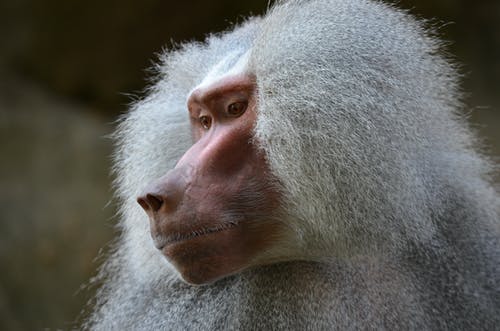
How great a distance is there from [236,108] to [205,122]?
0.22m

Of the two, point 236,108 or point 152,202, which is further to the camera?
point 236,108

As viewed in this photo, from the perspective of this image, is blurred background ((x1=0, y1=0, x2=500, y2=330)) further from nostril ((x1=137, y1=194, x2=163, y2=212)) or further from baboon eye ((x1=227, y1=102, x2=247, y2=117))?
nostril ((x1=137, y1=194, x2=163, y2=212))

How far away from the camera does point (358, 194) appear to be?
2.37 metres

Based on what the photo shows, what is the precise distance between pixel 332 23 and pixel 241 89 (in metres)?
0.41

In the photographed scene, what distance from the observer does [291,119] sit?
2383 millimetres

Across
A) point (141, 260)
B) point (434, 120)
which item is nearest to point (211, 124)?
point (141, 260)

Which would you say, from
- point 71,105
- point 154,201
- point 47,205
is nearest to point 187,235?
point 154,201

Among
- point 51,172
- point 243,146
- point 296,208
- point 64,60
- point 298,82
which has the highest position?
point 298,82

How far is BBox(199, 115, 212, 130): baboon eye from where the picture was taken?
9.12 feet

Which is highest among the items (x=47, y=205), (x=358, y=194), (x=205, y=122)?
(x=205, y=122)

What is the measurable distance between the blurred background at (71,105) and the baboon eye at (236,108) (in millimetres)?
3633

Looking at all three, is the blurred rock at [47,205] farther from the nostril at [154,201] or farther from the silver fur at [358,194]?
the nostril at [154,201]

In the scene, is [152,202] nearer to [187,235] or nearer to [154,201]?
[154,201]

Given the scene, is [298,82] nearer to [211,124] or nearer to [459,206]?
[211,124]
